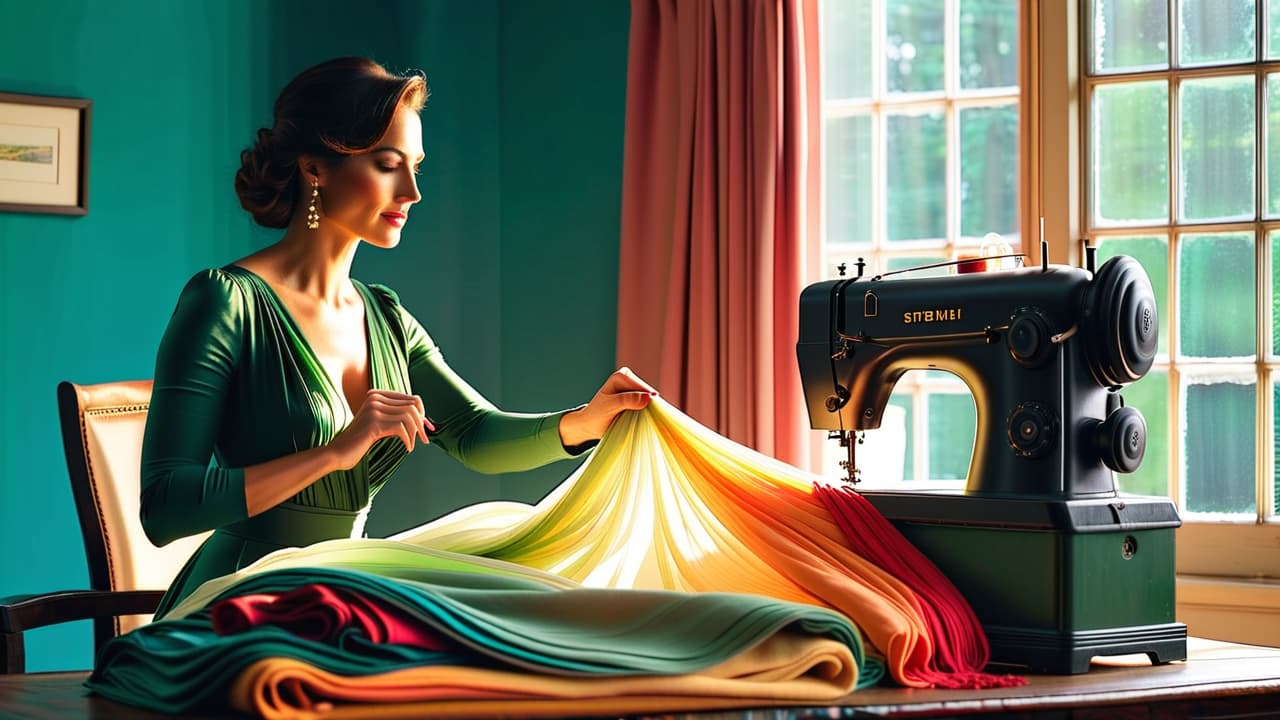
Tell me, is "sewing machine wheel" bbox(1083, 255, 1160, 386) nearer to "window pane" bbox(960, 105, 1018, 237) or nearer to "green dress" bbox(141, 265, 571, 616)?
"green dress" bbox(141, 265, 571, 616)

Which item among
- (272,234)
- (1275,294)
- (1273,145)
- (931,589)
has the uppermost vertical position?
(1273,145)

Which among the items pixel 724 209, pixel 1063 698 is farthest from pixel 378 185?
pixel 724 209

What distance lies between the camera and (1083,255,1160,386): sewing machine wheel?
1.69m

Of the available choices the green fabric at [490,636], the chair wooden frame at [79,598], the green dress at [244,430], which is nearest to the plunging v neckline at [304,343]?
the green dress at [244,430]

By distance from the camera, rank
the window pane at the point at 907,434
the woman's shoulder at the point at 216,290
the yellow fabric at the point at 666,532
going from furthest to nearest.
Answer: the window pane at the point at 907,434 → the woman's shoulder at the point at 216,290 → the yellow fabric at the point at 666,532

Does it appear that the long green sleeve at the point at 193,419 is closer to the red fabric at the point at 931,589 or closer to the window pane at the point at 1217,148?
the red fabric at the point at 931,589

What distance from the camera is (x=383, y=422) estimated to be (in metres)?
1.80

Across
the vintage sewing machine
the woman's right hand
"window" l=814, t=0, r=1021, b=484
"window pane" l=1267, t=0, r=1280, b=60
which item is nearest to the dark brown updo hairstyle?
the woman's right hand

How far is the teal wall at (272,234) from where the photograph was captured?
3.44m

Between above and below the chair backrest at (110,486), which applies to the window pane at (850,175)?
above

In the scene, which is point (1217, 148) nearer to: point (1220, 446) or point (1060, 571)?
point (1220, 446)

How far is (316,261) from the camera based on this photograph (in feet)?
7.32

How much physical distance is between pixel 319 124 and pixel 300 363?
380mm

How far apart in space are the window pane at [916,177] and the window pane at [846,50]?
0.15m
